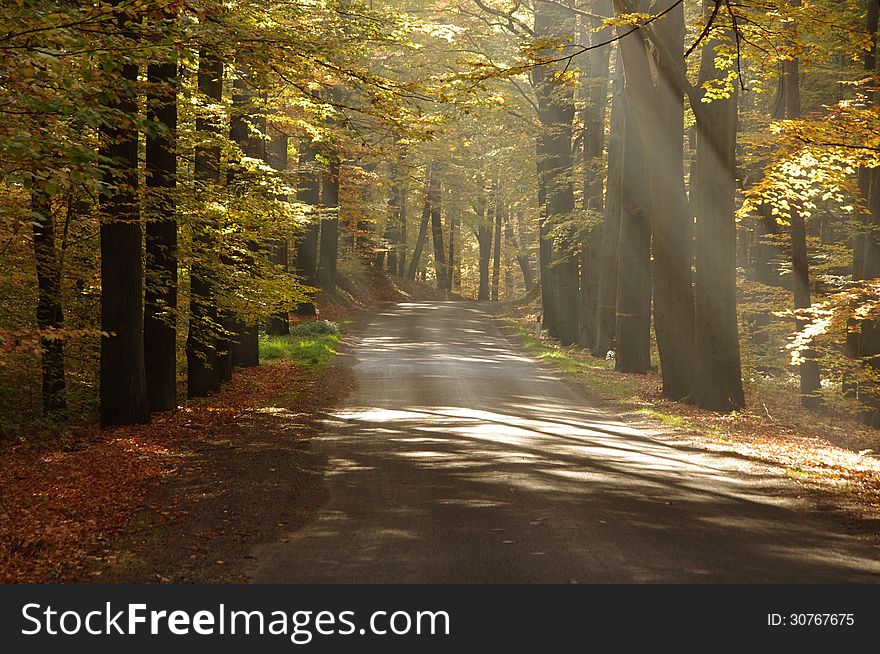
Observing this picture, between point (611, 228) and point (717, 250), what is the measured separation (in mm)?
8087

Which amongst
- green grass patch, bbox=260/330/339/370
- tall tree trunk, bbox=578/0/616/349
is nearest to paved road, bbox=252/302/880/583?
green grass patch, bbox=260/330/339/370

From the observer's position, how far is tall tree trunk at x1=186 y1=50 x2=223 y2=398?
1279 cm

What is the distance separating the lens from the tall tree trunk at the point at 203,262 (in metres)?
12.8

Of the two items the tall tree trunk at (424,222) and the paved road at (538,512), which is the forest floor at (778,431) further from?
the tall tree trunk at (424,222)

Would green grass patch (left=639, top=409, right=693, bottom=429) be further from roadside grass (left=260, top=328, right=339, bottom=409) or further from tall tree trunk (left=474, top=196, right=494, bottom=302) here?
tall tree trunk (left=474, top=196, right=494, bottom=302)

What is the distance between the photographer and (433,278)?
86.2 m

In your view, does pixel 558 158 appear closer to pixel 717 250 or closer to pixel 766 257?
pixel 766 257

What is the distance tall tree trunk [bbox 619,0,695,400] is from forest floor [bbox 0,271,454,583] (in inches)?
279

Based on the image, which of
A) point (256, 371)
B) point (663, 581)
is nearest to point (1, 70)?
point (663, 581)

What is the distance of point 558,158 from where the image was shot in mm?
26406

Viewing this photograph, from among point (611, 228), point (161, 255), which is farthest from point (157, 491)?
point (611, 228)

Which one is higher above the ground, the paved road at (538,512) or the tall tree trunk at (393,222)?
the tall tree trunk at (393,222)

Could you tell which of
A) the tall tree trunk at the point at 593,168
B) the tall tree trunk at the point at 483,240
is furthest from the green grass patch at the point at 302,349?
the tall tree trunk at the point at 483,240

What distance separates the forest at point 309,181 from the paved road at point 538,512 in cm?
207
